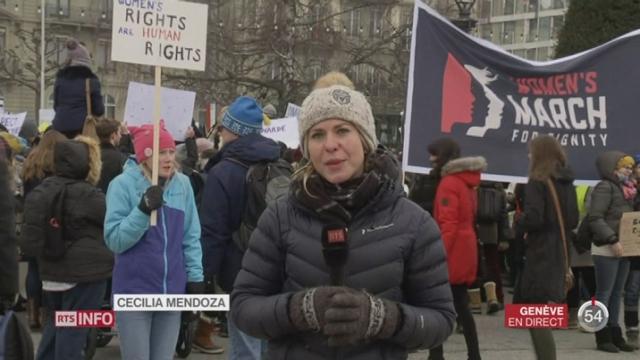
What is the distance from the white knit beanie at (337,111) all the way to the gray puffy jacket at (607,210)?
5.57 metres

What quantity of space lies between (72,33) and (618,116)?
51.5 metres

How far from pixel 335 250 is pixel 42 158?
5701mm

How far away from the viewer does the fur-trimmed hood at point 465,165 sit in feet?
25.3

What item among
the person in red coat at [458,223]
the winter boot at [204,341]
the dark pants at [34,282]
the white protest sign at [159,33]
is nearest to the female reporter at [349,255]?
the white protest sign at [159,33]

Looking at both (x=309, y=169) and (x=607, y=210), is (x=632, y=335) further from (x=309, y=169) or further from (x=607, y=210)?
(x=309, y=169)

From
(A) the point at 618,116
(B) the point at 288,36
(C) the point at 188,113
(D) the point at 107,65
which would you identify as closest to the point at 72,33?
(D) the point at 107,65

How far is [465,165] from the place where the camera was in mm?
7820

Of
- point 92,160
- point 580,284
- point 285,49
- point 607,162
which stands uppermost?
point 285,49

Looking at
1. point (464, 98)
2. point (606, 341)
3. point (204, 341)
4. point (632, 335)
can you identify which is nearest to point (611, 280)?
point (606, 341)

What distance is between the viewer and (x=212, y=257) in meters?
5.92

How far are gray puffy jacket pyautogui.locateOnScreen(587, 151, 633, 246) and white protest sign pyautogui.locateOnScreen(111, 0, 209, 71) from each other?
12.9 feet

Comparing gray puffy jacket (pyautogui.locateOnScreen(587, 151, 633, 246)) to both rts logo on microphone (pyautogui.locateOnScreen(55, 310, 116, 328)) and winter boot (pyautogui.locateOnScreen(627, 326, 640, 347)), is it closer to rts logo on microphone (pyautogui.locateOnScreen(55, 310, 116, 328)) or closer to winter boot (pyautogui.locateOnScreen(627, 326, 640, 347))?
winter boot (pyautogui.locateOnScreen(627, 326, 640, 347))

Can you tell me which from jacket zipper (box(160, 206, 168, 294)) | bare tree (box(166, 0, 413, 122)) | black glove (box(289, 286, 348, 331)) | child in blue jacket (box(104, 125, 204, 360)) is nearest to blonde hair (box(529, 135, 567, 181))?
child in blue jacket (box(104, 125, 204, 360))

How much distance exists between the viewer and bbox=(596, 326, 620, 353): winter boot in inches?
346
